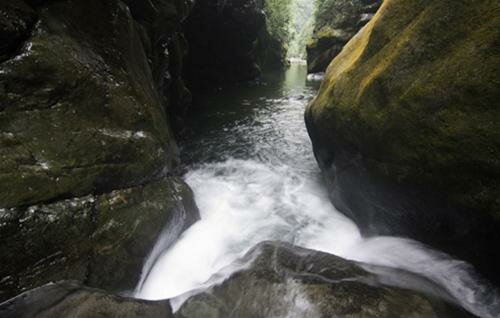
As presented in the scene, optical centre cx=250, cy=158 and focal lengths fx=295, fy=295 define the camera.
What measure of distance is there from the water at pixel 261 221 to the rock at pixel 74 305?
1.35 feet

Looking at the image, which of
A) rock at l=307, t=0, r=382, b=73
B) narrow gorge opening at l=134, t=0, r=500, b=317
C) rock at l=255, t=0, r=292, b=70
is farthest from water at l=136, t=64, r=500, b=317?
rock at l=255, t=0, r=292, b=70

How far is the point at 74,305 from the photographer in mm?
3184

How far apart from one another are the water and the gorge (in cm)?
4

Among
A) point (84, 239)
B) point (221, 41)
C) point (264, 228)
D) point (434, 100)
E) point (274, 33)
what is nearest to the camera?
point (434, 100)

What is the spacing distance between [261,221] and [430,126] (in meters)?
4.31

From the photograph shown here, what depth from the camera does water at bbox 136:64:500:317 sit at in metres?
3.91

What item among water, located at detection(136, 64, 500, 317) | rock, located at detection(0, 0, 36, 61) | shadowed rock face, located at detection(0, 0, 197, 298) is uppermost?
rock, located at detection(0, 0, 36, 61)

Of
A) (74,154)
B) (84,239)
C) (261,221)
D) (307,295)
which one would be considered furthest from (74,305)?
(261,221)

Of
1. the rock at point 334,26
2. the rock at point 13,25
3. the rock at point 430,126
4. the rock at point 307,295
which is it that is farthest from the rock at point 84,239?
the rock at point 334,26

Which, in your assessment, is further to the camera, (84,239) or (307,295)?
(84,239)

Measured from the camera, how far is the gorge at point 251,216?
3.24 m

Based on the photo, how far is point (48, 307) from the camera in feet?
10.4

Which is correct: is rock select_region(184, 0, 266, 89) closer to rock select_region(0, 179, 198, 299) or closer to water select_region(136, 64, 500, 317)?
water select_region(136, 64, 500, 317)

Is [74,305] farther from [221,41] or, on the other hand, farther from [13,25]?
[221,41]
